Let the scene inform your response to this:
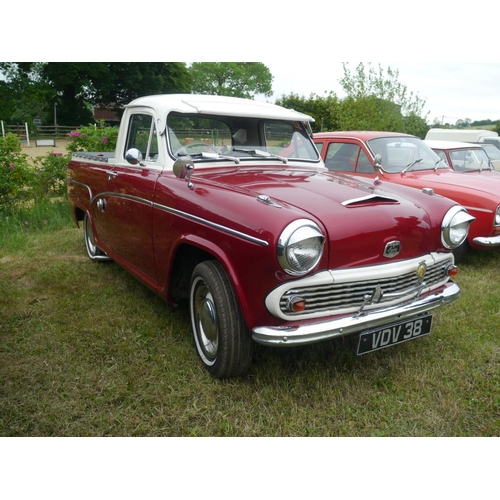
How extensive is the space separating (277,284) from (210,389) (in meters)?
0.87

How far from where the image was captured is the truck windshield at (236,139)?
3.47 meters

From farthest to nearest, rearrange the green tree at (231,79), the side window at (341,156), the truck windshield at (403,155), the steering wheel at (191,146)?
the green tree at (231,79) → the side window at (341,156) → the truck windshield at (403,155) → the steering wheel at (191,146)

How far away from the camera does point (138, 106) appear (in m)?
3.88

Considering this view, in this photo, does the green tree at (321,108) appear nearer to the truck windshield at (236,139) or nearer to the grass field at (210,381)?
the truck windshield at (236,139)

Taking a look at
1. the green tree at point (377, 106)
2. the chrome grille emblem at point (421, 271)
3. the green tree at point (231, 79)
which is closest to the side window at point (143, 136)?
the chrome grille emblem at point (421, 271)

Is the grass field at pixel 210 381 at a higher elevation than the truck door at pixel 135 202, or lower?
lower

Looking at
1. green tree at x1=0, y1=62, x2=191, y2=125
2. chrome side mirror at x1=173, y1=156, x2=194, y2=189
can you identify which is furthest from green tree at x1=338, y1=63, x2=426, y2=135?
green tree at x1=0, y1=62, x2=191, y2=125

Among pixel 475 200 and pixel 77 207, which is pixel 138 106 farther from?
pixel 475 200

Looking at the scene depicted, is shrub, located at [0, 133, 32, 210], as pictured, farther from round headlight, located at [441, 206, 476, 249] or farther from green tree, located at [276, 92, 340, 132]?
green tree, located at [276, 92, 340, 132]

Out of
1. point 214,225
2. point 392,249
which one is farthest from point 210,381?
point 392,249

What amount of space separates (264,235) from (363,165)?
403 centimetres

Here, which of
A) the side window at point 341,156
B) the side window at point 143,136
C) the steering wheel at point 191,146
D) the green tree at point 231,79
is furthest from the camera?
the green tree at point 231,79

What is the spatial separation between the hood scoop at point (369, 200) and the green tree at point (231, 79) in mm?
48037

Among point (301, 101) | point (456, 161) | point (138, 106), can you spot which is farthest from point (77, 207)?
point (301, 101)
